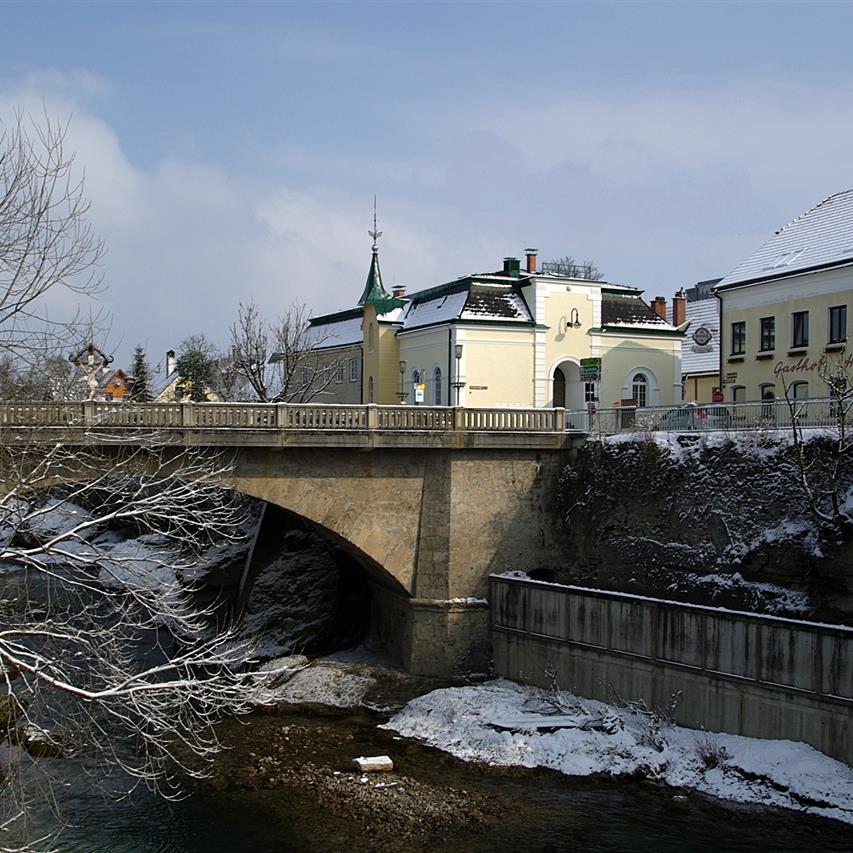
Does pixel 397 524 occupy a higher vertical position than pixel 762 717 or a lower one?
higher

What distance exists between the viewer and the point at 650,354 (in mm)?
44594

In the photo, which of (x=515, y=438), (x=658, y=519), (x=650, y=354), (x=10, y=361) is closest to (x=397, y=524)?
(x=515, y=438)

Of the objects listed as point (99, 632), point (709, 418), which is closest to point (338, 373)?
point (709, 418)

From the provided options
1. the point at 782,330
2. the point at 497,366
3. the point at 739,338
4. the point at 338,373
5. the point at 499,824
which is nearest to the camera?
the point at 499,824

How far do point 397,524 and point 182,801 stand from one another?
33.4 ft

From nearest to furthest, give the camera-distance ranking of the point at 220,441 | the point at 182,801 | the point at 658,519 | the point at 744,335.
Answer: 1. the point at 182,801
2. the point at 220,441
3. the point at 658,519
4. the point at 744,335

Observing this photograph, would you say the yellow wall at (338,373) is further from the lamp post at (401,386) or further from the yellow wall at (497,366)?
the yellow wall at (497,366)

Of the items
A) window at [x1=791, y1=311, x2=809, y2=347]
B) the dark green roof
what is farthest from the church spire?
window at [x1=791, y1=311, x2=809, y2=347]

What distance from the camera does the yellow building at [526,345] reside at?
4175cm

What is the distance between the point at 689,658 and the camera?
22266mm

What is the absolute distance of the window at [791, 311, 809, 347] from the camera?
34844 millimetres

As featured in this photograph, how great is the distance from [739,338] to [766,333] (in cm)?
146

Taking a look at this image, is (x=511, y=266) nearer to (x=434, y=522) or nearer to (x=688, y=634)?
(x=434, y=522)

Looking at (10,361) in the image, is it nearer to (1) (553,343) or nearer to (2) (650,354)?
(1) (553,343)
